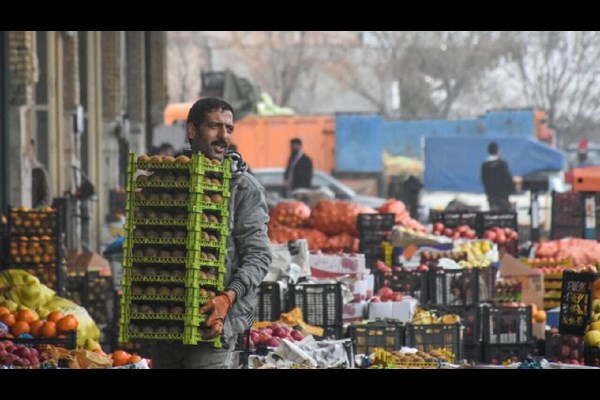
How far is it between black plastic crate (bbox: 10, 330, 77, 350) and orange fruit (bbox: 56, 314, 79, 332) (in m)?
0.38

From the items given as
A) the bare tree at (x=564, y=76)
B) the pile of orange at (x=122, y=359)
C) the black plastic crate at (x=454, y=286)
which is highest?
the bare tree at (x=564, y=76)

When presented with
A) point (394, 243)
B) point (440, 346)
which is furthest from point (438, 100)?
point (440, 346)

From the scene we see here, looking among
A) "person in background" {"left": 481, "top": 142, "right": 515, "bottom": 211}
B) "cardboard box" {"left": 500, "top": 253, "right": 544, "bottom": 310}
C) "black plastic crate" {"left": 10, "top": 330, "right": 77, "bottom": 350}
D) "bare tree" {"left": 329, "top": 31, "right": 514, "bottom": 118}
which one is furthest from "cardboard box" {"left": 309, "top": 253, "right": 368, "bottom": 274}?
"bare tree" {"left": 329, "top": 31, "right": 514, "bottom": 118}

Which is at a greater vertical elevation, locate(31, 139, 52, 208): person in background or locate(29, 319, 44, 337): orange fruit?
locate(31, 139, 52, 208): person in background

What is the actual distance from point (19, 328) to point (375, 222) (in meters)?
5.51

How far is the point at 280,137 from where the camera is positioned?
4528 centimetres

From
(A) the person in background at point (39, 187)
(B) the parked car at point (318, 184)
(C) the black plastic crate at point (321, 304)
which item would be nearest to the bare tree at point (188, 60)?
(B) the parked car at point (318, 184)

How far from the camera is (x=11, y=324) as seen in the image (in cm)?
1137

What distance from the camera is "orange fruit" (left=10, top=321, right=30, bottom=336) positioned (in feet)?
37.0

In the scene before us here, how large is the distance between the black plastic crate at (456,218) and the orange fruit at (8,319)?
7.13 m

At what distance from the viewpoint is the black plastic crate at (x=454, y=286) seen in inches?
519

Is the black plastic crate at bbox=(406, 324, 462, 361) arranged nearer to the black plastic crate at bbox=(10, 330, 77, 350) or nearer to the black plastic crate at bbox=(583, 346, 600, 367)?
the black plastic crate at bbox=(583, 346, 600, 367)

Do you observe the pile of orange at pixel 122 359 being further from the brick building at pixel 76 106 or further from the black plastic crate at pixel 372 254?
the brick building at pixel 76 106
